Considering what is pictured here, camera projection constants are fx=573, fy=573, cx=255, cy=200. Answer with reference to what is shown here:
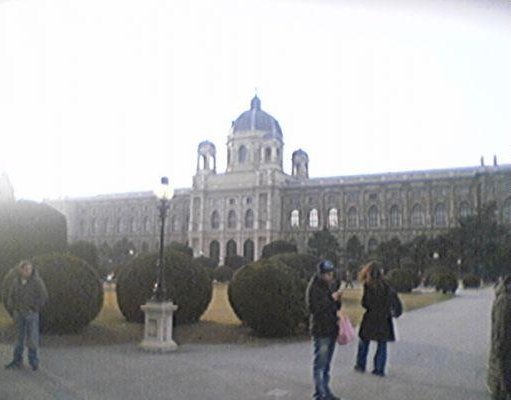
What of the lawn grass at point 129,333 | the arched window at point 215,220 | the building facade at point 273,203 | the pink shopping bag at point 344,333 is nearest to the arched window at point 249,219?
the building facade at point 273,203

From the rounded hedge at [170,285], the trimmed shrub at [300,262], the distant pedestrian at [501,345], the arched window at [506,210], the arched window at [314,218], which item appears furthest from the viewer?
the arched window at [314,218]

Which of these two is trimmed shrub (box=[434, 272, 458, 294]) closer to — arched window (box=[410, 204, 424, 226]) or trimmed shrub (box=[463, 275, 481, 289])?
trimmed shrub (box=[463, 275, 481, 289])

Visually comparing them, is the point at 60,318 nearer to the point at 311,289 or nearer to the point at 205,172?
the point at 311,289

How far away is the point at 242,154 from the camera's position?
72312mm

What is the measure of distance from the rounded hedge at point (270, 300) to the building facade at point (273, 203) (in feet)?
157

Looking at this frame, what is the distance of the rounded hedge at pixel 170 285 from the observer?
37.0 ft

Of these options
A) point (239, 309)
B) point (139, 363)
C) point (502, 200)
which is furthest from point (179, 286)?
point (502, 200)

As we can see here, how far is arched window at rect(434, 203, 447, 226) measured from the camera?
58688mm

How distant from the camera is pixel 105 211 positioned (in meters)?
78.2

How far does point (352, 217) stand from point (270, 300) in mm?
54226

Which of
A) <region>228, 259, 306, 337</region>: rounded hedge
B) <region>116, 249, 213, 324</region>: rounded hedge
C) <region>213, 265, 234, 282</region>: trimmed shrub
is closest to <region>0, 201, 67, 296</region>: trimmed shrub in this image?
<region>116, 249, 213, 324</region>: rounded hedge

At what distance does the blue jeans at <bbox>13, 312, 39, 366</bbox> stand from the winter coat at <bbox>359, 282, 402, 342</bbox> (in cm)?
412

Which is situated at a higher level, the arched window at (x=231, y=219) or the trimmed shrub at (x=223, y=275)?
the arched window at (x=231, y=219)

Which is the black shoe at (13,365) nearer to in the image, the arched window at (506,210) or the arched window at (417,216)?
the arched window at (506,210)
